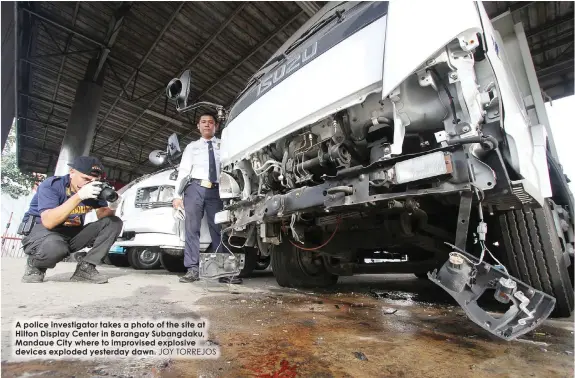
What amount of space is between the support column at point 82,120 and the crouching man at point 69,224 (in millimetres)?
5789

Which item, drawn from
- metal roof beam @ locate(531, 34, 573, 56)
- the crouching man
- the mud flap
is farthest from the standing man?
metal roof beam @ locate(531, 34, 573, 56)

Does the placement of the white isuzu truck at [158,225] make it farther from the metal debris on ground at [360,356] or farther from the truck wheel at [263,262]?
the metal debris on ground at [360,356]

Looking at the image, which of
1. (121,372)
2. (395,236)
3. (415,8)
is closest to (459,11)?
(415,8)

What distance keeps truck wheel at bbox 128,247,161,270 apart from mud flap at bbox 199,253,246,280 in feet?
8.13

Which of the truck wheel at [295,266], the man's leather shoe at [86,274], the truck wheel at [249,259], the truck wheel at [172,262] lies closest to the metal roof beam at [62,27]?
the truck wheel at [172,262]

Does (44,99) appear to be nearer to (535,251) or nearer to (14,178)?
(14,178)

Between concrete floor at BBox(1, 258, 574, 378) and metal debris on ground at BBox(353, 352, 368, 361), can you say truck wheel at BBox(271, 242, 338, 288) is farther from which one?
metal debris on ground at BBox(353, 352, 368, 361)

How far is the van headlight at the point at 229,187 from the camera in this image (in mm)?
2518

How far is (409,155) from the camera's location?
52.8 inches

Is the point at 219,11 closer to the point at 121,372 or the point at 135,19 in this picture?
the point at 135,19

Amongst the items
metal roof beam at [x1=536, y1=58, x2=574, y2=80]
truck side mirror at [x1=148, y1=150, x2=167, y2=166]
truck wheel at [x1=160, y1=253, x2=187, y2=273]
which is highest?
metal roof beam at [x1=536, y1=58, x2=574, y2=80]

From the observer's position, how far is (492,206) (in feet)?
4.84

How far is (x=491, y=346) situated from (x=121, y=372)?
144cm

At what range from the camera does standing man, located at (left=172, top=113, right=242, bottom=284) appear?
2885 millimetres
